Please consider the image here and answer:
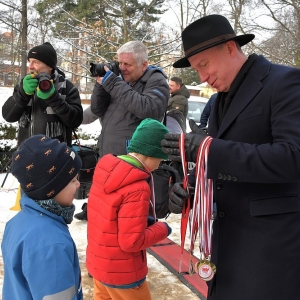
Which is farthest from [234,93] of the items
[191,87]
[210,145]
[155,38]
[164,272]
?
[191,87]

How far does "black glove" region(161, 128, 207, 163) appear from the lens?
65.7 inches

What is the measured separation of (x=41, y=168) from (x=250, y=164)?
830mm

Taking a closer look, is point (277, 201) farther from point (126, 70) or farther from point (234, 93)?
point (126, 70)

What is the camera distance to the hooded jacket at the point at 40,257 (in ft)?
4.82

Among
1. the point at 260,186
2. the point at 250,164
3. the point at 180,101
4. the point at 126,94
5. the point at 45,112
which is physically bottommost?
the point at 260,186

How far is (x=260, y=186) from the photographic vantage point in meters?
1.75

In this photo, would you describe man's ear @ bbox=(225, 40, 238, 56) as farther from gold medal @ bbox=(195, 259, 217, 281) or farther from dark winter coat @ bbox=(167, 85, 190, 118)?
dark winter coat @ bbox=(167, 85, 190, 118)

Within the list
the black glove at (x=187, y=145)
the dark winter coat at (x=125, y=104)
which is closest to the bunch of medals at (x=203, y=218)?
the black glove at (x=187, y=145)

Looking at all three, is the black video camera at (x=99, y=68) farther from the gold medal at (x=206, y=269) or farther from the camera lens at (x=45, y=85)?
the gold medal at (x=206, y=269)

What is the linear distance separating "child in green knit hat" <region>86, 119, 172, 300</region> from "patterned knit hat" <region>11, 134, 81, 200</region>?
574 mm

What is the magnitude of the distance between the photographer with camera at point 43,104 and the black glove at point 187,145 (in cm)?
193

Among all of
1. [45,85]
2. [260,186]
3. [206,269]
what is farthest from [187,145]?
[45,85]

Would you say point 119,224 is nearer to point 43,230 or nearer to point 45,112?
point 43,230

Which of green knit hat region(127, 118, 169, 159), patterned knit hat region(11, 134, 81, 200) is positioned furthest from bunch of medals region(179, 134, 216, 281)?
patterned knit hat region(11, 134, 81, 200)
